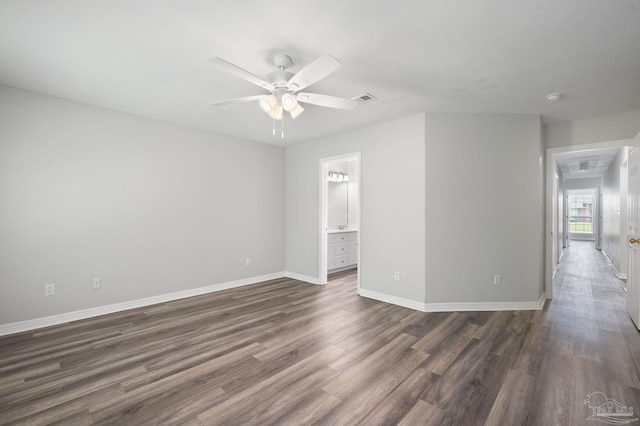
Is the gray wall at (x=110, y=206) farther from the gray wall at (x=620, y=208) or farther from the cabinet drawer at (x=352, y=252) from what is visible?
the gray wall at (x=620, y=208)

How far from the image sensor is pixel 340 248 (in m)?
6.06

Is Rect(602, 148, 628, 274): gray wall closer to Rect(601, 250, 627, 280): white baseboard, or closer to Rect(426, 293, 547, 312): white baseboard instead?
Rect(601, 250, 627, 280): white baseboard

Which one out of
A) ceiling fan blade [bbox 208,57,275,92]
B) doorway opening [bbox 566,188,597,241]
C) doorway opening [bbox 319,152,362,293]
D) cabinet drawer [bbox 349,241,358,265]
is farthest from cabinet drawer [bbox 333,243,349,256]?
doorway opening [bbox 566,188,597,241]

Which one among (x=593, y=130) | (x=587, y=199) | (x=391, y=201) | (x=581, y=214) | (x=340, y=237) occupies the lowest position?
(x=340, y=237)

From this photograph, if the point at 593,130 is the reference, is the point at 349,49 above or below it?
above

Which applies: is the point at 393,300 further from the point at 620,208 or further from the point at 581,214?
the point at 581,214

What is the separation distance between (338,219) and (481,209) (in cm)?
351

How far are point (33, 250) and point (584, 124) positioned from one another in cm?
715

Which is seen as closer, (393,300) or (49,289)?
(49,289)

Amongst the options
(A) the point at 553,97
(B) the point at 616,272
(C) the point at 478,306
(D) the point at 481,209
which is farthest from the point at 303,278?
(B) the point at 616,272

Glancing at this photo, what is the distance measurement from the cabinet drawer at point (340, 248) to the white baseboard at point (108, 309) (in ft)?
5.89

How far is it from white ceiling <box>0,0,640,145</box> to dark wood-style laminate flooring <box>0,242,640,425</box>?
2.61 meters

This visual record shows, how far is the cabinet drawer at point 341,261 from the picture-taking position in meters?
5.98

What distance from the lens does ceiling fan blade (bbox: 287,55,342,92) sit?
6.20 ft
